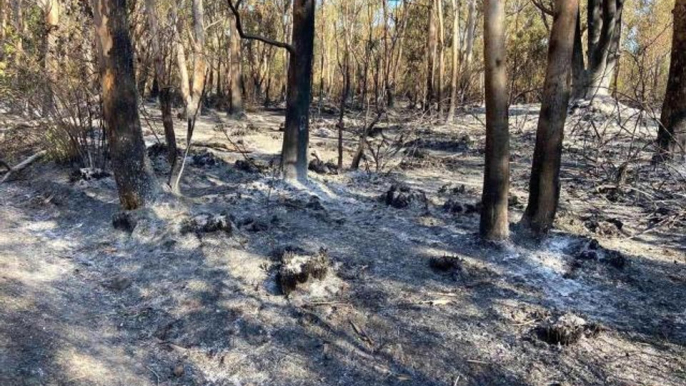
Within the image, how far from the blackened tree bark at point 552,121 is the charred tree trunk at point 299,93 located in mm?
3074

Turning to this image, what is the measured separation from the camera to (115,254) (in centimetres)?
491

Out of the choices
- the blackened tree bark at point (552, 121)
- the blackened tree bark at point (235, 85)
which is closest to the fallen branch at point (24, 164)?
the blackened tree bark at point (552, 121)

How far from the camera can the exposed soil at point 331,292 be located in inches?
128

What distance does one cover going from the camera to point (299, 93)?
662 centimetres

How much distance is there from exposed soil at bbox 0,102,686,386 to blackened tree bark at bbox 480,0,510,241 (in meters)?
0.25

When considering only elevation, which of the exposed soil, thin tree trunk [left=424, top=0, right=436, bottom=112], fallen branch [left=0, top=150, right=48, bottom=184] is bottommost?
the exposed soil

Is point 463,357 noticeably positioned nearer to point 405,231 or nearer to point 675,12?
point 405,231

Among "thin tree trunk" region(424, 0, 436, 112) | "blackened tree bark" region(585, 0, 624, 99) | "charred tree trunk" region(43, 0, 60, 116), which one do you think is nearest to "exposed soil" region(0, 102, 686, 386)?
"charred tree trunk" region(43, 0, 60, 116)

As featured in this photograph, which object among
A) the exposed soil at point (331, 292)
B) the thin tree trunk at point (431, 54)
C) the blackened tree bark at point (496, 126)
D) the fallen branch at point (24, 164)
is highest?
the thin tree trunk at point (431, 54)

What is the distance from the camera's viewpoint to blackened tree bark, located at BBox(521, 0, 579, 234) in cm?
421

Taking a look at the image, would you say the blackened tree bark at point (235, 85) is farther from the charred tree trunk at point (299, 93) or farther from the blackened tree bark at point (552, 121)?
the blackened tree bark at point (552, 121)

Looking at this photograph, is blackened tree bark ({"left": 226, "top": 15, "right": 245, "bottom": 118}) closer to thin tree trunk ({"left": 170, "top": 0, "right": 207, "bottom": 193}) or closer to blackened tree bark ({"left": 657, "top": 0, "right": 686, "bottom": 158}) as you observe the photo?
thin tree trunk ({"left": 170, "top": 0, "right": 207, "bottom": 193})

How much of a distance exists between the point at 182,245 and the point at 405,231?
2145 mm

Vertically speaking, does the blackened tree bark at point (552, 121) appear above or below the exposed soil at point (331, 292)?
above
